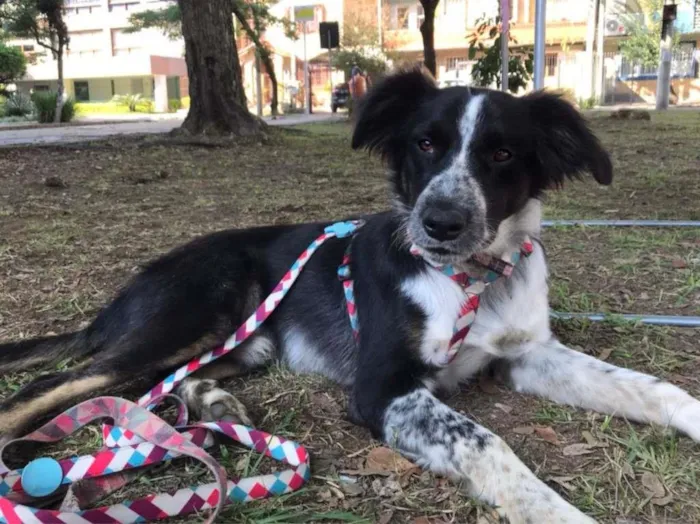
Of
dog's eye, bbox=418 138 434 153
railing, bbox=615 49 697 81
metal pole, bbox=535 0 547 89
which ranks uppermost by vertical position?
railing, bbox=615 49 697 81

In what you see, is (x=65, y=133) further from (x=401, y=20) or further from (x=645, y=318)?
(x=401, y=20)

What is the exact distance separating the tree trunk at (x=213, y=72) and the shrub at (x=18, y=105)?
77.0 feet

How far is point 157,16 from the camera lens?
1352 inches

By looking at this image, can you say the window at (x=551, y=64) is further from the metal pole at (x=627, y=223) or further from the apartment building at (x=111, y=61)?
the metal pole at (x=627, y=223)

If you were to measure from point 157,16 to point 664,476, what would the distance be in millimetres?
36797

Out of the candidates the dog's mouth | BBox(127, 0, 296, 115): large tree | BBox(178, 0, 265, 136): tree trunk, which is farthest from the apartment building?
the dog's mouth

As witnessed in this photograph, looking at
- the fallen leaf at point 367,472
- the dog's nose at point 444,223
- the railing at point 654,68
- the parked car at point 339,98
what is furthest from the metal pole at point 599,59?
the fallen leaf at point 367,472

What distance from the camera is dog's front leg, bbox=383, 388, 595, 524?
1925 mm

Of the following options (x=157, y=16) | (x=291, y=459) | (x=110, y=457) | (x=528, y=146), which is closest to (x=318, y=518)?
(x=291, y=459)

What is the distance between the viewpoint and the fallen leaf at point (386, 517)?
6.34 ft

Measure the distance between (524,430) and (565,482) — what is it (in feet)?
1.21

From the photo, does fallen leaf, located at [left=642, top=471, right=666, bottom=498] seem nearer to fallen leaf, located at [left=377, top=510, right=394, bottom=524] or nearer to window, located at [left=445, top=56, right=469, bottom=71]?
fallen leaf, located at [left=377, top=510, right=394, bottom=524]

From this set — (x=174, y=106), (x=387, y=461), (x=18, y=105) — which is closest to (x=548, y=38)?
(x=174, y=106)

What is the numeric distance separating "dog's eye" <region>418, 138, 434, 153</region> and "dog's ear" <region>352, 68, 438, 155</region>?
292mm
